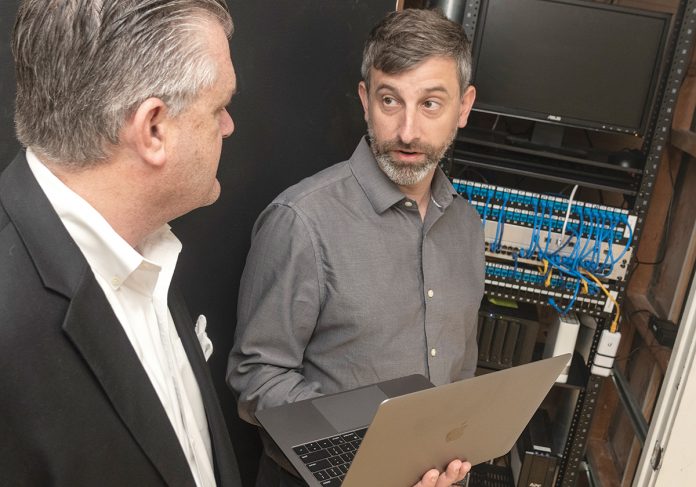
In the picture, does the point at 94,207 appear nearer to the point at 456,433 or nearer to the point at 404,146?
the point at 456,433

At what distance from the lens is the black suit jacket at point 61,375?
0.69 meters

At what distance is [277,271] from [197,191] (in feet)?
1.60

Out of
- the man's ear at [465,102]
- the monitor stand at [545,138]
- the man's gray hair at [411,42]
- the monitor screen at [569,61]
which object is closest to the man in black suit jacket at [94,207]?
the man's gray hair at [411,42]

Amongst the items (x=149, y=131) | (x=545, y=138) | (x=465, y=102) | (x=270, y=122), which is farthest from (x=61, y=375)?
(x=545, y=138)

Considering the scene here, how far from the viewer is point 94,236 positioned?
2.64 feet

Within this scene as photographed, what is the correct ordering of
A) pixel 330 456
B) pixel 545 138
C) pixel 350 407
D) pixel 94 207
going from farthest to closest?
pixel 545 138 < pixel 350 407 < pixel 330 456 < pixel 94 207

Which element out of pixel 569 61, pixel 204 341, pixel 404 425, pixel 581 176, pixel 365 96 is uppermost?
pixel 569 61

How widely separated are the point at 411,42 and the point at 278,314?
0.68 metres

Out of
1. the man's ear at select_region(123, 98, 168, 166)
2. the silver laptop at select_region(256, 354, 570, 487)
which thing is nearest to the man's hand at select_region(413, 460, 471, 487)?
the silver laptop at select_region(256, 354, 570, 487)

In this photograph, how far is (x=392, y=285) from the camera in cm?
147

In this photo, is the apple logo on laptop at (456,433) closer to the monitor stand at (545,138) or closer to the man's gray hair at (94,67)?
the man's gray hair at (94,67)

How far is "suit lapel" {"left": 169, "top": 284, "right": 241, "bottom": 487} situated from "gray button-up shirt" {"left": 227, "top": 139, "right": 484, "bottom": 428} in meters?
0.26

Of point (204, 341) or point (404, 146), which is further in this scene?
point (404, 146)

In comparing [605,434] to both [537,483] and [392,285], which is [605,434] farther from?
[392,285]
